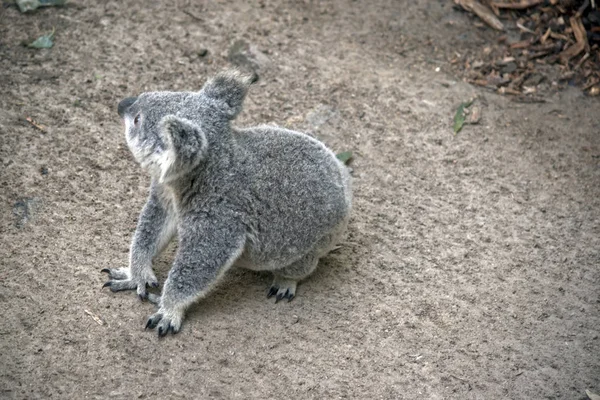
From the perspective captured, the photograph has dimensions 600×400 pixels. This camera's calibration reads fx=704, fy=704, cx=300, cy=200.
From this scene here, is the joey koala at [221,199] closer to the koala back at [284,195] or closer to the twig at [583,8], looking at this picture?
the koala back at [284,195]

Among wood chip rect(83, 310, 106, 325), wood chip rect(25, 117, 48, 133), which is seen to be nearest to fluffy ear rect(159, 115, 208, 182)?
wood chip rect(83, 310, 106, 325)

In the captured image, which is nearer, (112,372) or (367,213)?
(112,372)

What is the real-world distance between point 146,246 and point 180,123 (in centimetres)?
102

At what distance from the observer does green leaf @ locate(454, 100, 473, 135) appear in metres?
6.53

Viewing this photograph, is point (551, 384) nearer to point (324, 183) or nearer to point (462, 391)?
point (462, 391)

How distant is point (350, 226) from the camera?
563 cm

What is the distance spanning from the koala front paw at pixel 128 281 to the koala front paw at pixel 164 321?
26 cm

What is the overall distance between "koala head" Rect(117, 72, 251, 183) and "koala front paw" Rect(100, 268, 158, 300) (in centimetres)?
71

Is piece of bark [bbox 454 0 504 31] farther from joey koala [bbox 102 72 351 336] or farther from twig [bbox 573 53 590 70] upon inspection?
joey koala [bbox 102 72 351 336]

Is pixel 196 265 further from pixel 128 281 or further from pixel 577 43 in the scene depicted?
pixel 577 43

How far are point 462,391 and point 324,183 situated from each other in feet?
5.26

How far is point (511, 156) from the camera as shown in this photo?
20.7 ft

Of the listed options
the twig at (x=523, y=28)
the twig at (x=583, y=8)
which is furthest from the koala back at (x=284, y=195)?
the twig at (x=583, y=8)

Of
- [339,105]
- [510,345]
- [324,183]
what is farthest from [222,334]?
[339,105]
